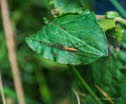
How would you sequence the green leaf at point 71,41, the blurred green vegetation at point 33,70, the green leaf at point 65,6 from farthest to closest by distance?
1. the blurred green vegetation at point 33,70
2. the green leaf at point 65,6
3. the green leaf at point 71,41

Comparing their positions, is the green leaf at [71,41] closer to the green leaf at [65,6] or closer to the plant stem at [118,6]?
the green leaf at [65,6]

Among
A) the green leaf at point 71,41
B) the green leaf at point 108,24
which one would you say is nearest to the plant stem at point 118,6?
the green leaf at point 108,24

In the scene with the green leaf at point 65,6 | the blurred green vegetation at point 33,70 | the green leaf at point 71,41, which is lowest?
the blurred green vegetation at point 33,70

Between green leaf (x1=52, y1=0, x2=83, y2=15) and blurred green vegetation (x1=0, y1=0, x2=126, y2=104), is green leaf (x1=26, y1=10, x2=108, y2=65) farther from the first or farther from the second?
blurred green vegetation (x1=0, y1=0, x2=126, y2=104)

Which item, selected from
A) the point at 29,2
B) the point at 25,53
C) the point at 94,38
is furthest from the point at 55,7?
the point at 29,2

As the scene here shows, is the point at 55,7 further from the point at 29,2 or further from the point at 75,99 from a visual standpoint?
the point at 29,2

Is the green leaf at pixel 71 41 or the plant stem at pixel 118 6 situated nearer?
the green leaf at pixel 71 41

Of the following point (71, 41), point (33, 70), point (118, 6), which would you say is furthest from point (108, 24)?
point (33, 70)
